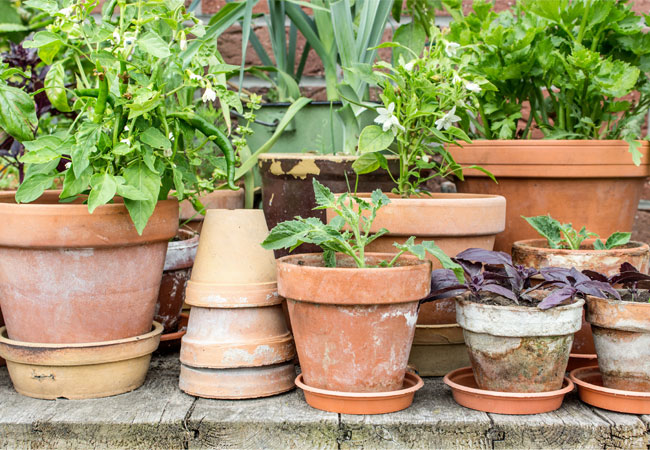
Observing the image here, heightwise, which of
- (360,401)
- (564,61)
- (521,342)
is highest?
(564,61)

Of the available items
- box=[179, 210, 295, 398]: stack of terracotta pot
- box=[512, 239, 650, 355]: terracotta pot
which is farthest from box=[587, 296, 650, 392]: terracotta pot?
box=[179, 210, 295, 398]: stack of terracotta pot

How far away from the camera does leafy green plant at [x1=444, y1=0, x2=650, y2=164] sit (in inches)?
63.9

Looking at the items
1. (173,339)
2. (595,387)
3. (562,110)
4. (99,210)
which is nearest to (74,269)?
(99,210)

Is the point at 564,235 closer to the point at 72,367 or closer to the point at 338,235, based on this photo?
the point at 338,235

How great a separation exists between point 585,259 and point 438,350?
354mm

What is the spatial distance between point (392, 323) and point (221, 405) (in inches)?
14.0

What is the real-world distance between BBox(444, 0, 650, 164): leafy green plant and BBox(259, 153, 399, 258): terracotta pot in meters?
0.34

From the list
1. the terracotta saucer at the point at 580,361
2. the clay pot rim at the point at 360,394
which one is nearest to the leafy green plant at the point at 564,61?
the terracotta saucer at the point at 580,361

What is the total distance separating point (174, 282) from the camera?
1600 mm

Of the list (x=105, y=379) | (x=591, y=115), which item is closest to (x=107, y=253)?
(x=105, y=379)

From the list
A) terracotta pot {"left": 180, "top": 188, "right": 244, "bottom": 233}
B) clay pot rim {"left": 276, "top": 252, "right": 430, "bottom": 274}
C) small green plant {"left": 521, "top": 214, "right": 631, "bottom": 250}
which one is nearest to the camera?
clay pot rim {"left": 276, "top": 252, "right": 430, "bottom": 274}

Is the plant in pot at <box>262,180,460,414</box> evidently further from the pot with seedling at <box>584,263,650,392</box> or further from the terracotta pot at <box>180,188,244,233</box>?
the terracotta pot at <box>180,188,244,233</box>

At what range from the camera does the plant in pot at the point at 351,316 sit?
3.97ft

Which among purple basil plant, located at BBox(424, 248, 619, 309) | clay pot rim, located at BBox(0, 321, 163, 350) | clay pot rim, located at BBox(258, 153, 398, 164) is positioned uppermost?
clay pot rim, located at BBox(258, 153, 398, 164)
